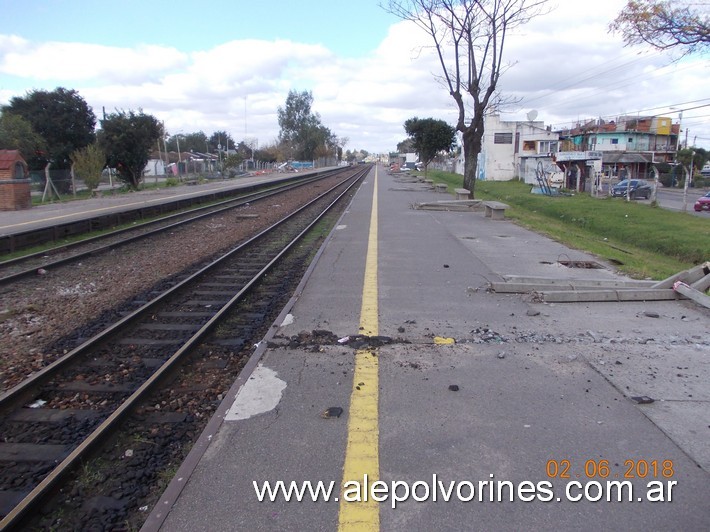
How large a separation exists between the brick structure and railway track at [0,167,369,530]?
1736cm

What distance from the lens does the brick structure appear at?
68.2 ft

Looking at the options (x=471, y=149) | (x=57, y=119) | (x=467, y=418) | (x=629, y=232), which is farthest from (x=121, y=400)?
(x=57, y=119)

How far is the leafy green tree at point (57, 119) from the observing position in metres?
39.2

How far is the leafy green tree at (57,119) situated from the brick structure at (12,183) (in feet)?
62.5

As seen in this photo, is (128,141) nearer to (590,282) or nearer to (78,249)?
(78,249)

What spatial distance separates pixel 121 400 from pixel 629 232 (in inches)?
692

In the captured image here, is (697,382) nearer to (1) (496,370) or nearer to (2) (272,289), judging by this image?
(1) (496,370)

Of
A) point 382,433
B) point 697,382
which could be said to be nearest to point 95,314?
point 382,433

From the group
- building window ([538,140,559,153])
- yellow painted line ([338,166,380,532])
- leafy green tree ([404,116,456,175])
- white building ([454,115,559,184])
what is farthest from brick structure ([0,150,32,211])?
building window ([538,140,559,153])

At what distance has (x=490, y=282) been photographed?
766 centimetres

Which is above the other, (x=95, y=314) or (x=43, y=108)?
(x=43, y=108)

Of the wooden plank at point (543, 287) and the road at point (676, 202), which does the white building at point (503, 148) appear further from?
the wooden plank at point (543, 287)

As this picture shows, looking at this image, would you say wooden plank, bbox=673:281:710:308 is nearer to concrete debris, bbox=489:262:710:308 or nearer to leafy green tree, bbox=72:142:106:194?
concrete debris, bbox=489:262:710:308

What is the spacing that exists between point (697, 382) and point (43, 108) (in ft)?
149
